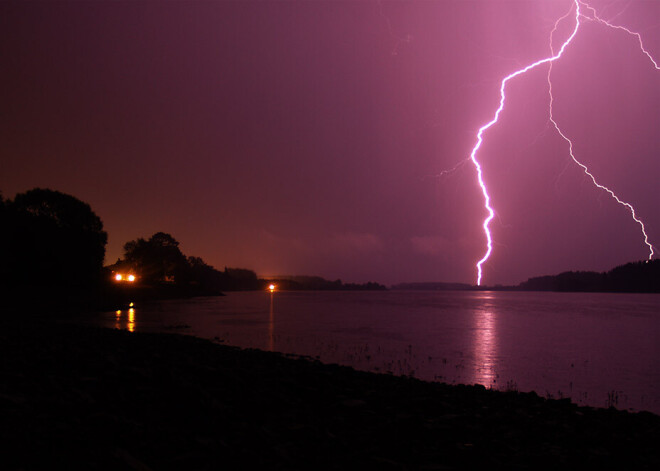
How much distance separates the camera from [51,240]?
48.7m

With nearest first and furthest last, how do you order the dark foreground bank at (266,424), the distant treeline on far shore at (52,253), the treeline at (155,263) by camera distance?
the dark foreground bank at (266,424)
the distant treeline on far shore at (52,253)
the treeline at (155,263)

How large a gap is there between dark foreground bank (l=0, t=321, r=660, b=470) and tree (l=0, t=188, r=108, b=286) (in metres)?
45.0

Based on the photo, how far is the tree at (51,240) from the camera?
4522 cm

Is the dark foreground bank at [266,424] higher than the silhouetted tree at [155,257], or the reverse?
the silhouetted tree at [155,257]

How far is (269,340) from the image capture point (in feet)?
81.4

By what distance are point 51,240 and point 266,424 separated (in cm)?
5361

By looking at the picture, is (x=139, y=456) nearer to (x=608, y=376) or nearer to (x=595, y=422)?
(x=595, y=422)

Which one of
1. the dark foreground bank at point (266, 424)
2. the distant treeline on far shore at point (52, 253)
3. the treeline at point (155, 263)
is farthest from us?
the treeline at point (155, 263)

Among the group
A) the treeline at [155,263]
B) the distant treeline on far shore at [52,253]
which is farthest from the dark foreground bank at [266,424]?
the treeline at [155,263]

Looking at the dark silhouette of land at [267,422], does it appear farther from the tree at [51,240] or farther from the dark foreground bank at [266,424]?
the tree at [51,240]

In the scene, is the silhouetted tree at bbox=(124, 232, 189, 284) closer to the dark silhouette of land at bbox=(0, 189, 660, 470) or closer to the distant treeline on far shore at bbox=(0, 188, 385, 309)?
the distant treeline on far shore at bbox=(0, 188, 385, 309)

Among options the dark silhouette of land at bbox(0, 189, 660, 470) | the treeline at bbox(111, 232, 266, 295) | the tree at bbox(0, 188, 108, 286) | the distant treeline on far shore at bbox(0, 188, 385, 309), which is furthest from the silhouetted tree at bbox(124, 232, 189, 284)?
the dark silhouette of land at bbox(0, 189, 660, 470)

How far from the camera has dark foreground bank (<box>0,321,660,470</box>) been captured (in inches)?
176

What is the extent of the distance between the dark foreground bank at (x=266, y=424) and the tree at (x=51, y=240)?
45.0 meters
